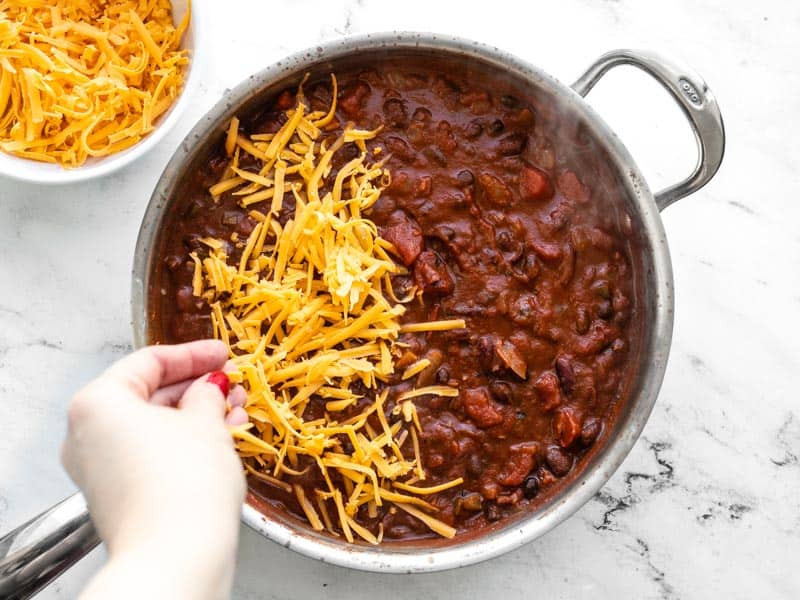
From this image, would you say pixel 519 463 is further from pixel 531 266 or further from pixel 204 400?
pixel 204 400

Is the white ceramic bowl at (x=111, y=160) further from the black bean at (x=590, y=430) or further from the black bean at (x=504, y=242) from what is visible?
the black bean at (x=590, y=430)

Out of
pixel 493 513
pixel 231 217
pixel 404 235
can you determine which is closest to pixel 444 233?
pixel 404 235

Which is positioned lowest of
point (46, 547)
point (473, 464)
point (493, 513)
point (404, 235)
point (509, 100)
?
point (46, 547)

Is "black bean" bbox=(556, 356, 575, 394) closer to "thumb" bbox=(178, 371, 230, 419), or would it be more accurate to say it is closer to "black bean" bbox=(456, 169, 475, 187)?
"black bean" bbox=(456, 169, 475, 187)

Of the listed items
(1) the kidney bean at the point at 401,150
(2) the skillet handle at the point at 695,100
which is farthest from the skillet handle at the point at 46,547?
(2) the skillet handle at the point at 695,100

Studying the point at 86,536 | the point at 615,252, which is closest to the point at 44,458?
the point at 86,536

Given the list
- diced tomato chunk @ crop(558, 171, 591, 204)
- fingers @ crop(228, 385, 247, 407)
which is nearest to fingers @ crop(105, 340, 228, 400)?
fingers @ crop(228, 385, 247, 407)
